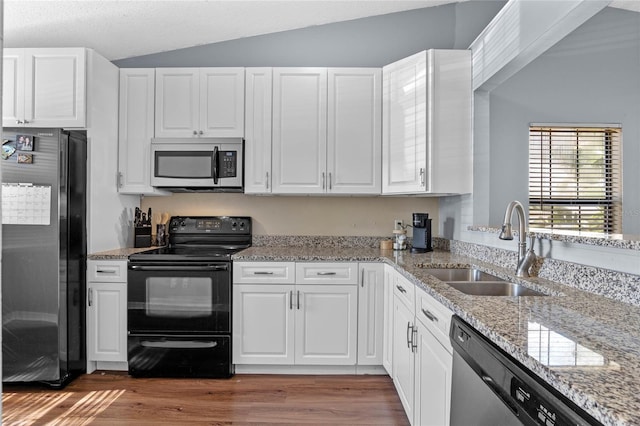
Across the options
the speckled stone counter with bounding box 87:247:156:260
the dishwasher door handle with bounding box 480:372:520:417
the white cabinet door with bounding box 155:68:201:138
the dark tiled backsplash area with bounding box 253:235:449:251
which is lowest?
the dishwasher door handle with bounding box 480:372:520:417

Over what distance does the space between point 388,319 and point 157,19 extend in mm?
2673

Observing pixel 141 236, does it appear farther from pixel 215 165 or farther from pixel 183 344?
pixel 183 344

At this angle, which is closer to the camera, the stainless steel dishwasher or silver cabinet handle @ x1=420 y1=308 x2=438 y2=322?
the stainless steel dishwasher

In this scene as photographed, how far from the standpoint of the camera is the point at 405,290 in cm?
217

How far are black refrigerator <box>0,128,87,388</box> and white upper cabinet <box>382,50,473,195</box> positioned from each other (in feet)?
7.57

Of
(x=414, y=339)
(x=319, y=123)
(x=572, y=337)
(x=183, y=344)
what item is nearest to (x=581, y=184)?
(x=319, y=123)

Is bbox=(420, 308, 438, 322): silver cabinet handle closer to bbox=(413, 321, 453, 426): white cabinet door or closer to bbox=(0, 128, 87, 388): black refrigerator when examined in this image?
bbox=(413, 321, 453, 426): white cabinet door

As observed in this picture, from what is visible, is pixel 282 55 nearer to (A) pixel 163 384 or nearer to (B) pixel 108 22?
(B) pixel 108 22

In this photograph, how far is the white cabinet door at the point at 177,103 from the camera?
3.03 metres

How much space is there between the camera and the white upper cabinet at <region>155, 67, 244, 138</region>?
3.02 metres

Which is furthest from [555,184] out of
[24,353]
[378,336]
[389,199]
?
[24,353]

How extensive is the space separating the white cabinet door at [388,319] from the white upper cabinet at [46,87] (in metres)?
2.29

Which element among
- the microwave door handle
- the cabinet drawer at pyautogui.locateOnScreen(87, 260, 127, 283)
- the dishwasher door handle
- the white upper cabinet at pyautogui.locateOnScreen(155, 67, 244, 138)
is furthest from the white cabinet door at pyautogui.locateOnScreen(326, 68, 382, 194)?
the dishwasher door handle

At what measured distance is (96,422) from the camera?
2.17 meters
